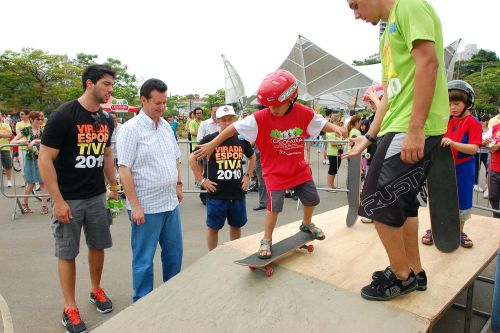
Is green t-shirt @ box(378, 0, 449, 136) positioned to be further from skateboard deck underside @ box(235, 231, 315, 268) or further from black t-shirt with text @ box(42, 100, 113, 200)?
black t-shirt with text @ box(42, 100, 113, 200)

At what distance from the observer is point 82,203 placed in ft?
11.3

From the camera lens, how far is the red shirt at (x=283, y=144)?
3.17 m

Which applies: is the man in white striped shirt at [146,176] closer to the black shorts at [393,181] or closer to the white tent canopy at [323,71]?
the black shorts at [393,181]

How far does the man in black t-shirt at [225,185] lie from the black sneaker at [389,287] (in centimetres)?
227

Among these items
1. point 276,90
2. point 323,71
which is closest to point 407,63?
point 276,90

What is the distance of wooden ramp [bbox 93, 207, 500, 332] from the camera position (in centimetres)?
235

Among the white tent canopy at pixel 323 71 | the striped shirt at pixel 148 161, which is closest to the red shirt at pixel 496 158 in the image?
the striped shirt at pixel 148 161

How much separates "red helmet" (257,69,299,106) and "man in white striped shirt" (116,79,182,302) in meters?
1.04

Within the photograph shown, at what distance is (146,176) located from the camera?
3365mm

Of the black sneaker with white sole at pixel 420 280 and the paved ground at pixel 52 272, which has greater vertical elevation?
the black sneaker with white sole at pixel 420 280

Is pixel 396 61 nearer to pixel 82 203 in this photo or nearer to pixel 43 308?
pixel 82 203

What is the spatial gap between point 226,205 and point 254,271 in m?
1.47

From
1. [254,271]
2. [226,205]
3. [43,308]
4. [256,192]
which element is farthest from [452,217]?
[256,192]

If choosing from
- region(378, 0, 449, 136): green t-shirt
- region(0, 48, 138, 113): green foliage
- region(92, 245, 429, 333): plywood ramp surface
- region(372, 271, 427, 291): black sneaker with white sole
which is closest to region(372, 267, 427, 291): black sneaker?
region(372, 271, 427, 291): black sneaker with white sole
